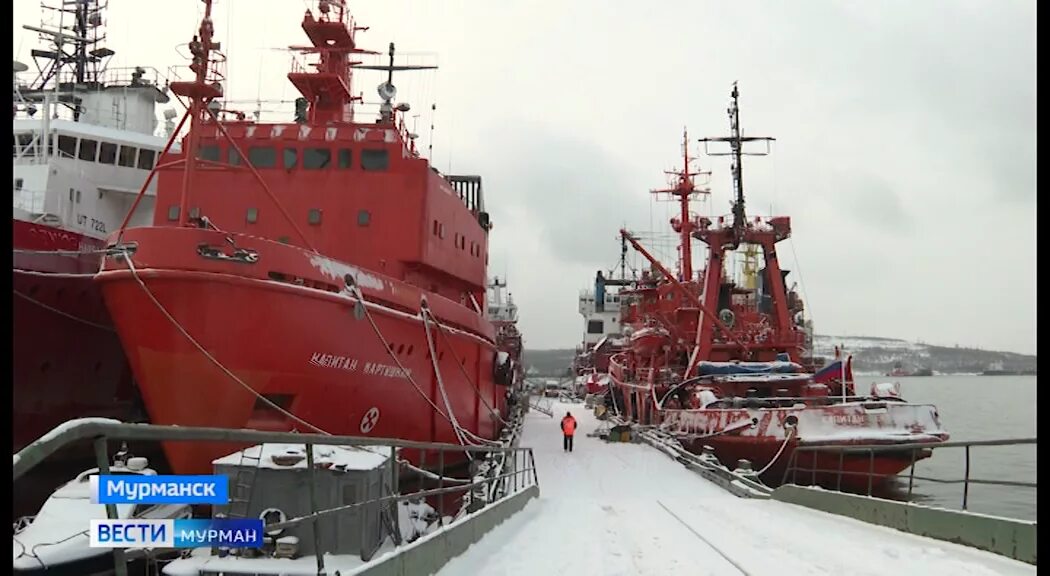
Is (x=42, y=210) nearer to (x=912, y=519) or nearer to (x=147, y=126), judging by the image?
(x=147, y=126)

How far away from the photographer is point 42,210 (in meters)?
16.5

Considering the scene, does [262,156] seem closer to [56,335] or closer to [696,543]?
[56,335]

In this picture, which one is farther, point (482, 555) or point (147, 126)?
point (147, 126)

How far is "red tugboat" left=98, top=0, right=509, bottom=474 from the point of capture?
9.55 m

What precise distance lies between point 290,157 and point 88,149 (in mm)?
8336

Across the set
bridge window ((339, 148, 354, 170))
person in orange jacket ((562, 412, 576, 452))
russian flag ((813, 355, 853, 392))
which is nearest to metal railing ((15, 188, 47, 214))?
bridge window ((339, 148, 354, 170))

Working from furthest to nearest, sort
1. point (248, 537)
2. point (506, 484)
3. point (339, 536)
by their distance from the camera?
point (506, 484) → point (339, 536) → point (248, 537)

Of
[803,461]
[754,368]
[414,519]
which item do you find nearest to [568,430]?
[803,461]

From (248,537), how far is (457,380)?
1131 centimetres

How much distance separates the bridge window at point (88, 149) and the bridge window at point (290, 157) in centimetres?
811

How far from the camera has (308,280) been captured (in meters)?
10.4

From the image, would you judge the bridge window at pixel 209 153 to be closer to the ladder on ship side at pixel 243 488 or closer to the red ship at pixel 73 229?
the red ship at pixel 73 229

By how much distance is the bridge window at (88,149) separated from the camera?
19.2 m
